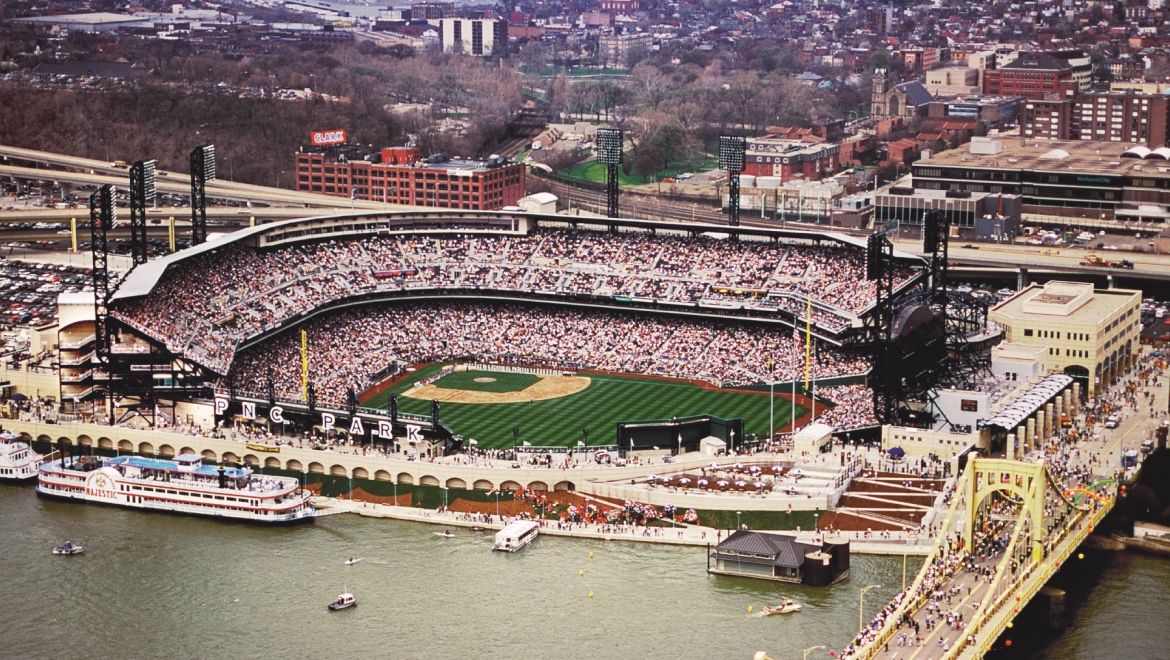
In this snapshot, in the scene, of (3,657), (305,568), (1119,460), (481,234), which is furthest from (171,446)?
(1119,460)

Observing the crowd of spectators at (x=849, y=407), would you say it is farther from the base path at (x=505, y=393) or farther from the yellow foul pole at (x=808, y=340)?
the base path at (x=505, y=393)

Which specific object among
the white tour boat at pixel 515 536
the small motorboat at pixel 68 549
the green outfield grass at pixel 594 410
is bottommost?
the small motorboat at pixel 68 549

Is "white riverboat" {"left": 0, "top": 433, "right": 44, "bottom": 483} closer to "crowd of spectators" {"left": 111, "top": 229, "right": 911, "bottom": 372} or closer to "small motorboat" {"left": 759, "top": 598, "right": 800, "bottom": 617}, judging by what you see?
"crowd of spectators" {"left": 111, "top": 229, "right": 911, "bottom": 372}

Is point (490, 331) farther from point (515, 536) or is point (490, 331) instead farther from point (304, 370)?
point (515, 536)

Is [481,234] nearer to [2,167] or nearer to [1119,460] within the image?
[1119,460]

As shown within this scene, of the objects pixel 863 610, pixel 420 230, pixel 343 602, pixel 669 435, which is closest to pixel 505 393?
pixel 669 435

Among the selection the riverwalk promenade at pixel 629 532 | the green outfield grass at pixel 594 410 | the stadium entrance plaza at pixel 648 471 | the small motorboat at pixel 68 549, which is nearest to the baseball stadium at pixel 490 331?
the green outfield grass at pixel 594 410
